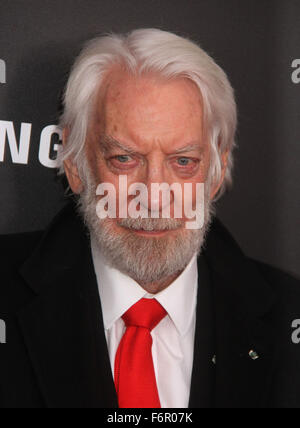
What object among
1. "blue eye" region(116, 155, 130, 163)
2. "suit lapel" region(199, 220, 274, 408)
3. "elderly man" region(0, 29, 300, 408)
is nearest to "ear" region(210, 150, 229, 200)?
"elderly man" region(0, 29, 300, 408)

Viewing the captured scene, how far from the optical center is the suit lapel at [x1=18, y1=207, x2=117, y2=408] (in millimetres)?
1321

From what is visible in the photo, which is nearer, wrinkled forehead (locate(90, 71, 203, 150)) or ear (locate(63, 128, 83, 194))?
wrinkled forehead (locate(90, 71, 203, 150))

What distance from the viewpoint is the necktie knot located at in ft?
4.46

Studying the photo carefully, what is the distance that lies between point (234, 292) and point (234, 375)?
194 mm

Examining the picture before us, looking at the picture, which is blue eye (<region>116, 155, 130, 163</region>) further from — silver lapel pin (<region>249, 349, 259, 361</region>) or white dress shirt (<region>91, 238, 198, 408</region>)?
silver lapel pin (<region>249, 349, 259, 361</region>)

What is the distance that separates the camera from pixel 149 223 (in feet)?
4.33

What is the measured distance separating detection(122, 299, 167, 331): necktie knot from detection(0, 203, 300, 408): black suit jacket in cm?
7

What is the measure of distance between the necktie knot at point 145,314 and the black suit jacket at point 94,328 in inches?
2.6

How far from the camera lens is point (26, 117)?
1.48 meters

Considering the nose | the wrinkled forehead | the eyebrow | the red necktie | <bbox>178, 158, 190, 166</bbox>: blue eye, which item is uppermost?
the wrinkled forehead

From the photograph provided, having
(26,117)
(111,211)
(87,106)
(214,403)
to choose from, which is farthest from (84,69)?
(214,403)

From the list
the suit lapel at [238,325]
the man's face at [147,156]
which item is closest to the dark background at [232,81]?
the suit lapel at [238,325]

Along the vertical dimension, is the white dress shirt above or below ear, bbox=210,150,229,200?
A: below
